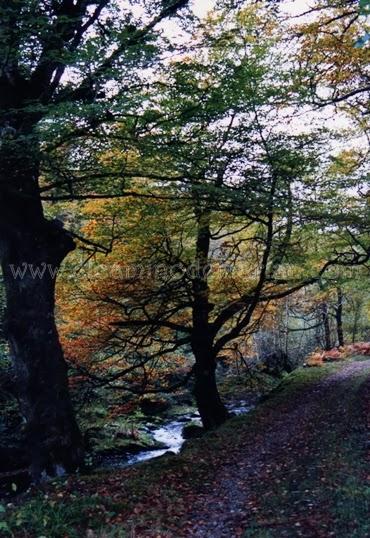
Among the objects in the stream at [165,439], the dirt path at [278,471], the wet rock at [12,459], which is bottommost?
the stream at [165,439]

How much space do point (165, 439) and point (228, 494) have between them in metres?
10.4

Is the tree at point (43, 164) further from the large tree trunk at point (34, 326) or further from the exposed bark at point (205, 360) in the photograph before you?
the exposed bark at point (205, 360)

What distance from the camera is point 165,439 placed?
15.5m

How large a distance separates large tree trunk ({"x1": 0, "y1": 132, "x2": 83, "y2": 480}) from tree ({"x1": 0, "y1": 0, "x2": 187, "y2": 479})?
1 centimetres

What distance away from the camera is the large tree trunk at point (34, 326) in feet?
20.5

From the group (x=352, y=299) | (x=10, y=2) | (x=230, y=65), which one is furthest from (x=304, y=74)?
(x=352, y=299)

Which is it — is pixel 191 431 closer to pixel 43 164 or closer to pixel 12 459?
pixel 12 459

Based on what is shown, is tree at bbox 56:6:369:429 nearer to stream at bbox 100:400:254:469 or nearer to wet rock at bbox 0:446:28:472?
stream at bbox 100:400:254:469

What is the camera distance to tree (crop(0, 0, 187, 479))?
5.28 metres

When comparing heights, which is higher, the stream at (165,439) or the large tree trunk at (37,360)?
the large tree trunk at (37,360)

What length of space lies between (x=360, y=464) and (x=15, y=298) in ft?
17.2

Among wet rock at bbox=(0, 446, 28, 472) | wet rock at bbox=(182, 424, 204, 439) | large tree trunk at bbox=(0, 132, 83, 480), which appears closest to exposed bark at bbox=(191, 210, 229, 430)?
wet rock at bbox=(182, 424, 204, 439)

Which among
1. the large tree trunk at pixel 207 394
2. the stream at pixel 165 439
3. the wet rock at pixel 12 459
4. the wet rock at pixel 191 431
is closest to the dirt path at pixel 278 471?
the large tree trunk at pixel 207 394

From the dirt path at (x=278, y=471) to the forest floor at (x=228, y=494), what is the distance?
0.04 ft
